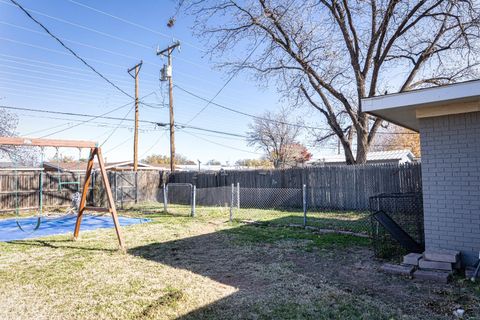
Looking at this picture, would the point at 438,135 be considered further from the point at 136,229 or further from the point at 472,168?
the point at 136,229

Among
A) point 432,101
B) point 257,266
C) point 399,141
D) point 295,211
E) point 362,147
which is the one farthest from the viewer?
point 399,141

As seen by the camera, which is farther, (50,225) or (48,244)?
(50,225)

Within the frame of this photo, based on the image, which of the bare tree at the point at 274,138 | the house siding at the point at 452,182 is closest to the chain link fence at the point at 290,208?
the house siding at the point at 452,182

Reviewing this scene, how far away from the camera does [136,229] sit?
28.7 feet

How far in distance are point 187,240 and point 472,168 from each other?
18.2ft

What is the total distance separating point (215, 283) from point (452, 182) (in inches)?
150

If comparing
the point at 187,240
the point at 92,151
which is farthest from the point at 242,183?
the point at 92,151

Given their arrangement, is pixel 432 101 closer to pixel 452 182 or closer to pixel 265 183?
pixel 452 182

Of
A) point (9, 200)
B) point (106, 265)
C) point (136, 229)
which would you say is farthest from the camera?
point (9, 200)

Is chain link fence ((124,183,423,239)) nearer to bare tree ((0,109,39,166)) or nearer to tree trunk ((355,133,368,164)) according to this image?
tree trunk ((355,133,368,164))

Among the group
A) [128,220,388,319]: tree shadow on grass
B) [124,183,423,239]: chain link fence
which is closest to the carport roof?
[124,183,423,239]: chain link fence

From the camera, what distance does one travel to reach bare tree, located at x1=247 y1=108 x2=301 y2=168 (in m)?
37.1

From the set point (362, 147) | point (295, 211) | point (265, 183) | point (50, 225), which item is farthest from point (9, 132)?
point (362, 147)

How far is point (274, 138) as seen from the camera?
124 feet
